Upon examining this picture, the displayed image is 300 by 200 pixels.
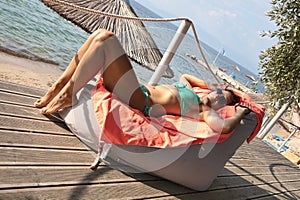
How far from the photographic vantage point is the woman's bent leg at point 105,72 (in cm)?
203

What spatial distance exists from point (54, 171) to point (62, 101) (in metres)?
0.66

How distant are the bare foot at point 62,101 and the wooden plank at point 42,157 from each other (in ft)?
1.31

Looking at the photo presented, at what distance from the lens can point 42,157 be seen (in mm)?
1803

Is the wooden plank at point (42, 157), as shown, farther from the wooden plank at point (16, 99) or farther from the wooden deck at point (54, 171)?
→ the wooden plank at point (16, 99)

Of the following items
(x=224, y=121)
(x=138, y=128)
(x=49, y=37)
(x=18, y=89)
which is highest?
(x=224, y=121)

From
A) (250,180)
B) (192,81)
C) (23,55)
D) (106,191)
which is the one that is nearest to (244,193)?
(250,180)

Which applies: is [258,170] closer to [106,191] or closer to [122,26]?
[122,26]

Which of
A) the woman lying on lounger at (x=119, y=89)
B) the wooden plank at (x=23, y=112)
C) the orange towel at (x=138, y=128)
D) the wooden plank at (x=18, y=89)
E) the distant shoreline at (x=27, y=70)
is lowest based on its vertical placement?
the distant shoreline at (x=27, y=70)

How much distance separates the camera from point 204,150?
A: 230 centimetres

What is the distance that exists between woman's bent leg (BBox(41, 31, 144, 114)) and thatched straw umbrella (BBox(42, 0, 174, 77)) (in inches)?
32.2

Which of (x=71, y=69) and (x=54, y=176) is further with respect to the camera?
(x=71, y=69)

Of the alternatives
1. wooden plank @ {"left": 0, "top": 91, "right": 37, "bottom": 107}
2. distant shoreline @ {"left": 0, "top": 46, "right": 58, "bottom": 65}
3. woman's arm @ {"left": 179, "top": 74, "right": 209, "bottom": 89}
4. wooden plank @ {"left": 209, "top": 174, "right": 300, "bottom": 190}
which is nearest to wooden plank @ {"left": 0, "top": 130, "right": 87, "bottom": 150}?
wooden plank @ {"left": 0, "top": 91, "right": 37, "bottom": 107}

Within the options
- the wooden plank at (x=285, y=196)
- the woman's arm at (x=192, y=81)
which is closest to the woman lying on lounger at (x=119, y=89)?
the woman's arm at (x=192, y=81)

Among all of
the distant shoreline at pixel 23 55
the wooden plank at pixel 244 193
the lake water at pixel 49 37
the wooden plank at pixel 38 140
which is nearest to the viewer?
the wooden plank at pixel 38 140
